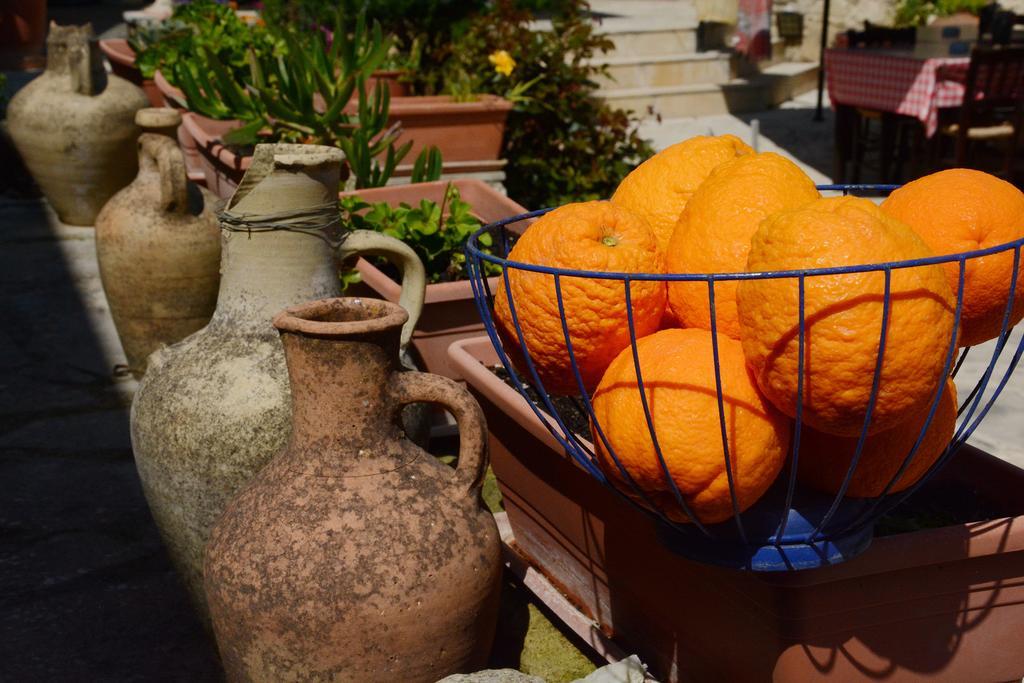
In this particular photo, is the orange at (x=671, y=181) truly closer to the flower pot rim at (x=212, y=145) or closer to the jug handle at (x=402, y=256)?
the jug handle at (x=402, y=256)

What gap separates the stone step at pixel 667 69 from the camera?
9.07 m

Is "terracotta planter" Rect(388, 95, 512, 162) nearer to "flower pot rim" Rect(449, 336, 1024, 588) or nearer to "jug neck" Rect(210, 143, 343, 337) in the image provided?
"jug neck" Rect(210, 143, 343, 337)

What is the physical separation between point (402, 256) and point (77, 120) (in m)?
3.38

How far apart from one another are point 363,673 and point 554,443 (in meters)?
0.50

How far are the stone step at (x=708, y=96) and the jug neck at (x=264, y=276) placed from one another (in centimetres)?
684

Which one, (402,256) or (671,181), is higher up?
(671,181)

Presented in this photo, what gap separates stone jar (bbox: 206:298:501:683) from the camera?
161 cm

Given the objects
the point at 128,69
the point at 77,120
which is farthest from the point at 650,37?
the point at 77,120

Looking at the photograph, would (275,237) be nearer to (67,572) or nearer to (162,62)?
(67,572)

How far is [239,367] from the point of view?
2061mm

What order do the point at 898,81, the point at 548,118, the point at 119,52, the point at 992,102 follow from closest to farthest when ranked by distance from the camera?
the point at 548,118 → the point at 992,102 → the point at 898,81 → the point at 119,52

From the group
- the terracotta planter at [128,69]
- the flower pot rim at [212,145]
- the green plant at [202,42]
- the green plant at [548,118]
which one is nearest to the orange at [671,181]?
the flower pot rim at [212,145]

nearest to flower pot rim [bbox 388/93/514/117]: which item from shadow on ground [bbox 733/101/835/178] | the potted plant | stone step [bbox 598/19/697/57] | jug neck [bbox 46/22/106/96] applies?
the potted plant

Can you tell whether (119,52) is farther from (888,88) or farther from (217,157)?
(888,88)
